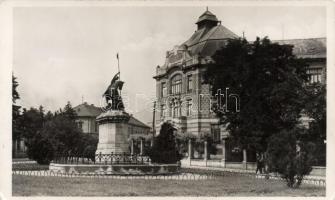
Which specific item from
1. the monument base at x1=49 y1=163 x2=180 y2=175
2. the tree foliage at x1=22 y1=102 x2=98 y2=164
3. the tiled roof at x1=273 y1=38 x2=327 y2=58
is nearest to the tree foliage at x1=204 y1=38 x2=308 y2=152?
the monument base at x1=49 y1=163 x2=180 y2=175

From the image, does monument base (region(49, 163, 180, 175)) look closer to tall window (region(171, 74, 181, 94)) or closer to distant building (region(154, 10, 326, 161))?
distant building (region(154, 10, 326, 161))

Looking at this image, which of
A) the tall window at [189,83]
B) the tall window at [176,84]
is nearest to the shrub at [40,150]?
the tall window at [189,83]

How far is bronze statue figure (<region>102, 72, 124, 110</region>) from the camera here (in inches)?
938

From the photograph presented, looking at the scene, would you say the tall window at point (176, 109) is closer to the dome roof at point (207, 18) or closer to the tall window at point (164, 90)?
the tall window at point (164, 90)

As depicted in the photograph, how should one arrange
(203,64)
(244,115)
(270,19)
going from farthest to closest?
(203,64) → (244,115) → (270,19)

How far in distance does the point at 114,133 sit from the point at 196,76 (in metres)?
26.7

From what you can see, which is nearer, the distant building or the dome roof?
the distant building

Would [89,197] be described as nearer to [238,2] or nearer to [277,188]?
[277,188]

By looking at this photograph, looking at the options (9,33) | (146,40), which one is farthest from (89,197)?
(146,40)

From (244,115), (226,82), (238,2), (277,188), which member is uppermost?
(238,2)

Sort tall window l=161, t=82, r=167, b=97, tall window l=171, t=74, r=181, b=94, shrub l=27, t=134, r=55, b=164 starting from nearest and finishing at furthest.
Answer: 1. shrub l=27, t=134, r=55, b=164
2. tall window l=171, t=74, r=181, b=94
3. tall window l=161, t=82, r=167, b=97

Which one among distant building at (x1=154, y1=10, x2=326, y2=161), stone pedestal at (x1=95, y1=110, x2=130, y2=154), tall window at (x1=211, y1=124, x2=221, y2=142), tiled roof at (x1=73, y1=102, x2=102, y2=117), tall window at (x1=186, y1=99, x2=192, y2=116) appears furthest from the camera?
tiled roof at (x1=73, y1=102, x2=102, y2=117)

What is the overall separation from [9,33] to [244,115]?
14.3 metres

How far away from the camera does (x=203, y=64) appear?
158 feet
